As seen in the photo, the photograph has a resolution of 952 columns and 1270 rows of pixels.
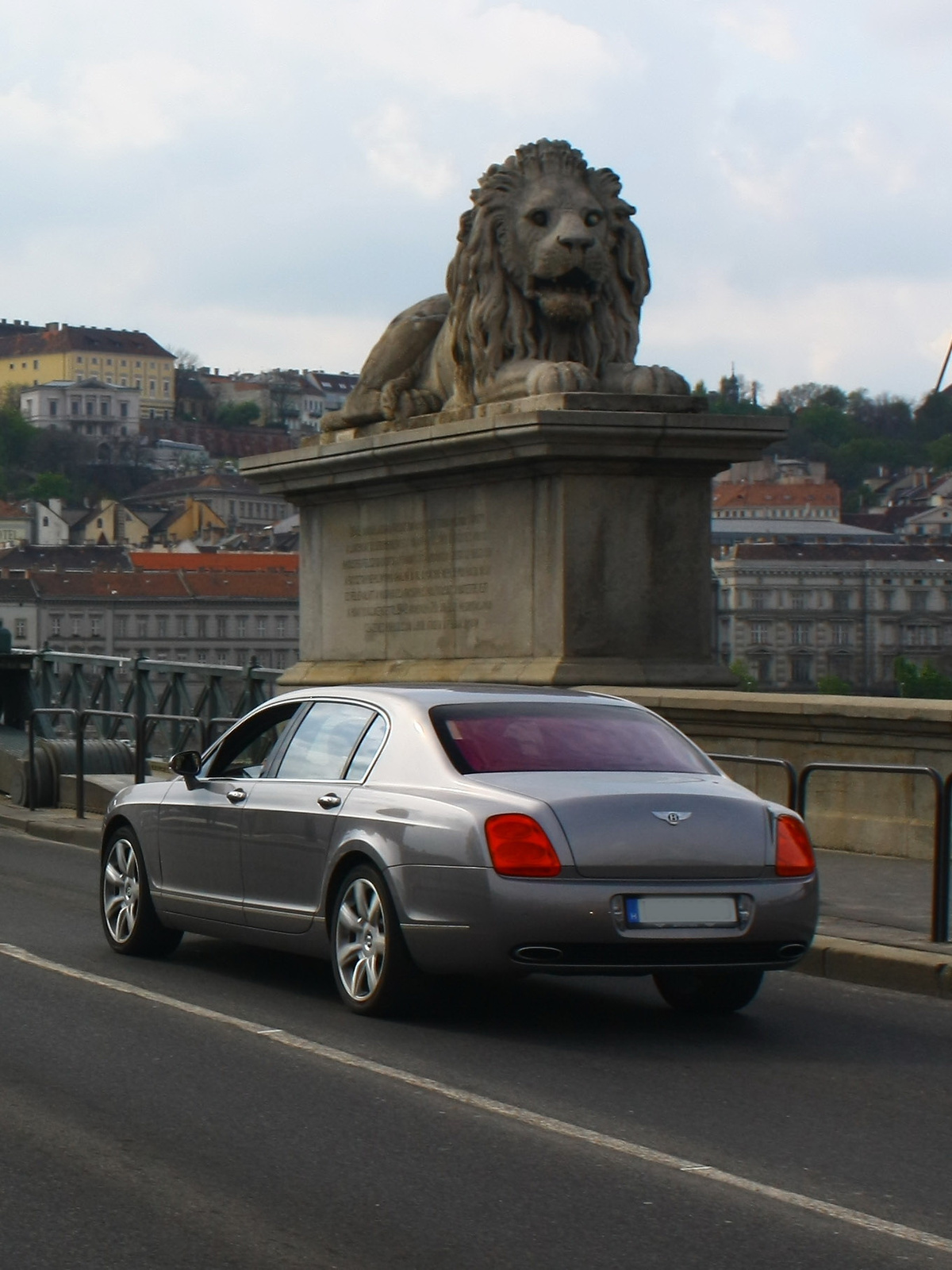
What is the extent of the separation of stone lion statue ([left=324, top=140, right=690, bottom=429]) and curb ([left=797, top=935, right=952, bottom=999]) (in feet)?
21.3

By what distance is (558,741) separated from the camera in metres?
9.34

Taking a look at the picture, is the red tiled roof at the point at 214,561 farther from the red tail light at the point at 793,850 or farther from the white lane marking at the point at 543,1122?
the red tail light at the point at 793,850

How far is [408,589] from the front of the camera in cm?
1758

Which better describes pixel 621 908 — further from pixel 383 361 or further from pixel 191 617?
pixel 191 617

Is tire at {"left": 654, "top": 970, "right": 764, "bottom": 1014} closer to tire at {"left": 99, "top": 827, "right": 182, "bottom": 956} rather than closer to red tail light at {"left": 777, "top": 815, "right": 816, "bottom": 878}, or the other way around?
red tail light at {"left": 777, "top": 815, "right": 816, "bottom": 878}

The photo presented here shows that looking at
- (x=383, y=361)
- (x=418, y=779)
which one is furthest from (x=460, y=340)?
(x=418, y=779)

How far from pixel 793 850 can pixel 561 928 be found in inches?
40.8

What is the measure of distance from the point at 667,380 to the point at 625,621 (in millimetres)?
1719

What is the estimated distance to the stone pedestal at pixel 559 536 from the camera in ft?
51.9

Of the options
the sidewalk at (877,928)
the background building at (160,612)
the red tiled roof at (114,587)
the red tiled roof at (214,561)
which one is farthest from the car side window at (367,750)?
the red tiled roof at (214,561)

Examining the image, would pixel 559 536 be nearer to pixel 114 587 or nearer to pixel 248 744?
pixel 248 744

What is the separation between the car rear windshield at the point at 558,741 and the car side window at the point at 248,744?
114cm

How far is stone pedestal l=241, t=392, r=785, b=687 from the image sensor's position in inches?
623

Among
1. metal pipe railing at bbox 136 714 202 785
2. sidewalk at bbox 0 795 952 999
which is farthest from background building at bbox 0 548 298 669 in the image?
sidewalk at bbox 0 795 952 999
